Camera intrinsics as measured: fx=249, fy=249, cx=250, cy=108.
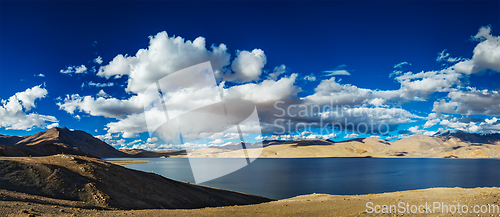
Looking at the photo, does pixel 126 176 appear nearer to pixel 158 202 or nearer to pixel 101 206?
pixel 158 202

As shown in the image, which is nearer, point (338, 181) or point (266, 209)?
point (266, 209)

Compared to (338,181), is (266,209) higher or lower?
higher

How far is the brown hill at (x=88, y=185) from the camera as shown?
23.3 metres

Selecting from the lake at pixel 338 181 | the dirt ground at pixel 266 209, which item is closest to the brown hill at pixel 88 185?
the dirt ground at pixel 266 209

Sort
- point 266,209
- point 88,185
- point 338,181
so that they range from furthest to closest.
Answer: point 338,181 → point 266,209 → point 88,185

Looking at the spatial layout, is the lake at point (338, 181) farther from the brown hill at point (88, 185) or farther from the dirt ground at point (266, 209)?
the dirt ground at point (266, 209)

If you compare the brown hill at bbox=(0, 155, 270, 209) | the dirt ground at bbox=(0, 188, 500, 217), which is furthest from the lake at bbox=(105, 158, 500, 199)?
the dirt ground at bbox=(0, 188, 500, 217)

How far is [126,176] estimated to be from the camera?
104 feet

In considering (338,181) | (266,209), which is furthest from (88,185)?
(338,181)

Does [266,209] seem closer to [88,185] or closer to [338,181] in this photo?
[88,185]

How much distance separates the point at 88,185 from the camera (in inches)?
1008

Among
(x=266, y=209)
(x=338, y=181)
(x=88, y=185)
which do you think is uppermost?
(x=88, y=185)

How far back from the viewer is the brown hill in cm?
2333

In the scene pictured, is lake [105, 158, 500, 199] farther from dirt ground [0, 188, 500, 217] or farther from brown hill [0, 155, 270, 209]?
dirt ground [0, 188, 500, 217]
